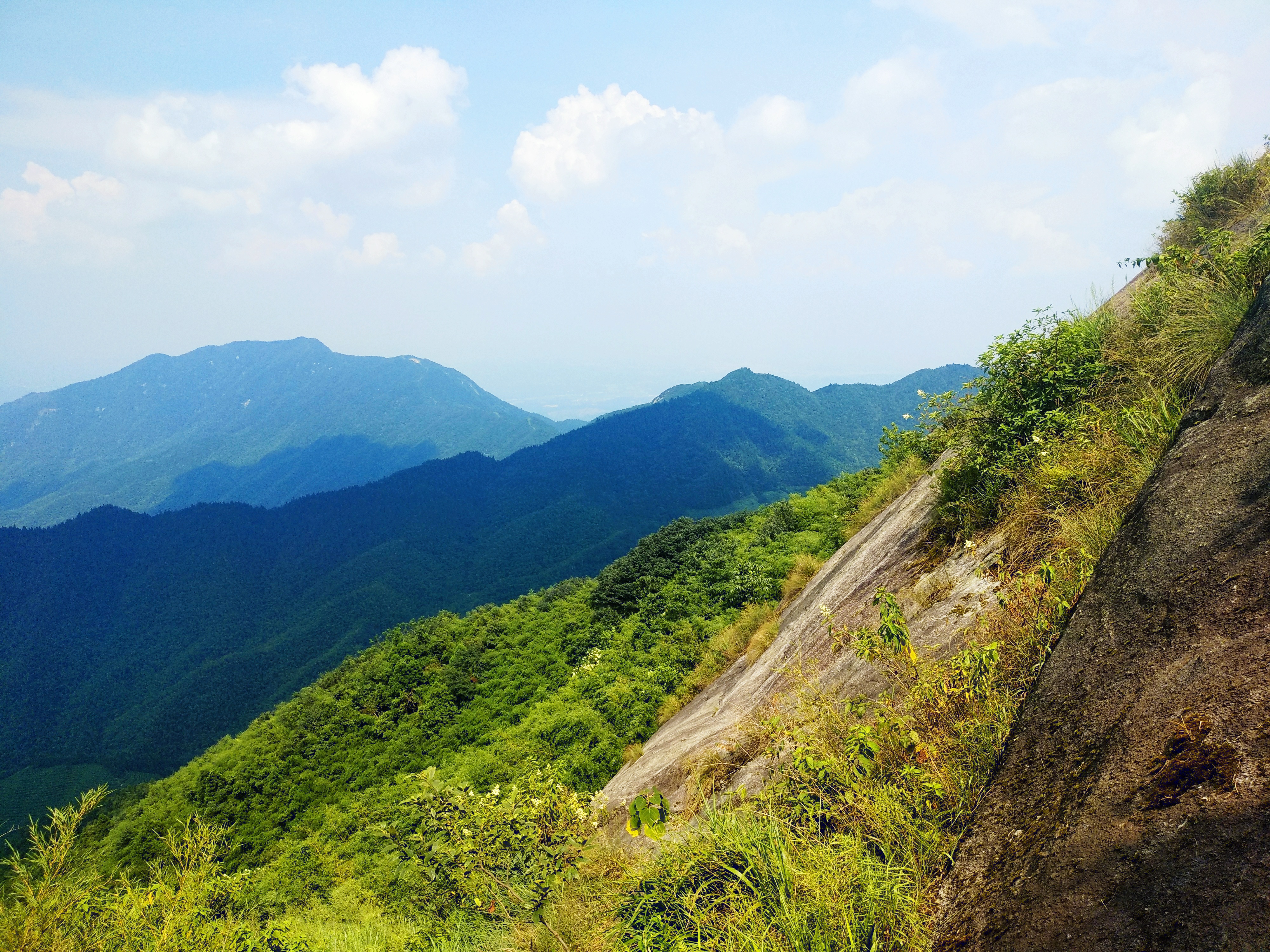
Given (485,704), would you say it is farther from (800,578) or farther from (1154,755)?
(1154,755)

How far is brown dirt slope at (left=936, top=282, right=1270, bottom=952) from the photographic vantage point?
163 centimetres

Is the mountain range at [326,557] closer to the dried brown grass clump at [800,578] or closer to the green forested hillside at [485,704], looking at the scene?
the green forested hillside at [485,704]

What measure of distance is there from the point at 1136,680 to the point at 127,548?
6172 inches

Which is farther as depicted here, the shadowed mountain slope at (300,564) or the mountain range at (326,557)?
the mountain range at (326,557)

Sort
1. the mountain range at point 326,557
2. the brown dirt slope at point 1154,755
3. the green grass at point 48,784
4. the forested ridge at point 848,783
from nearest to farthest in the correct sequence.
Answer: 1. the brown dirt slope at point 1154,755
2. the forested ridge at point 848,783
3. the green grass at point 48,784
4. the mountain range at point 326,557

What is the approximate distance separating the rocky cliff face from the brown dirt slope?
164 centimetres

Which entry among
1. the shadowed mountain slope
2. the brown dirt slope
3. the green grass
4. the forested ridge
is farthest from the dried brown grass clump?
the shadowed mountain slope

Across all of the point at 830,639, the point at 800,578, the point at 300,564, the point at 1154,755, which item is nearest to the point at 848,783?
the point at 1154,755

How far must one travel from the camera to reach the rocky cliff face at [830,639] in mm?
4922

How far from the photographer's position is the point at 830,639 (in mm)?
6047

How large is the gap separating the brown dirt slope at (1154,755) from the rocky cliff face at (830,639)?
1639 mm

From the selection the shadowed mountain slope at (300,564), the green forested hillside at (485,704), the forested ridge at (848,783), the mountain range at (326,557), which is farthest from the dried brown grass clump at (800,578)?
the shadowed mountain slope at (300,564)

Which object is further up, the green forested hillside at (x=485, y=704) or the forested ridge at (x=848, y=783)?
the forested ridge at (x=848, y=783)

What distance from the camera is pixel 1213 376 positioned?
11.6 ft
